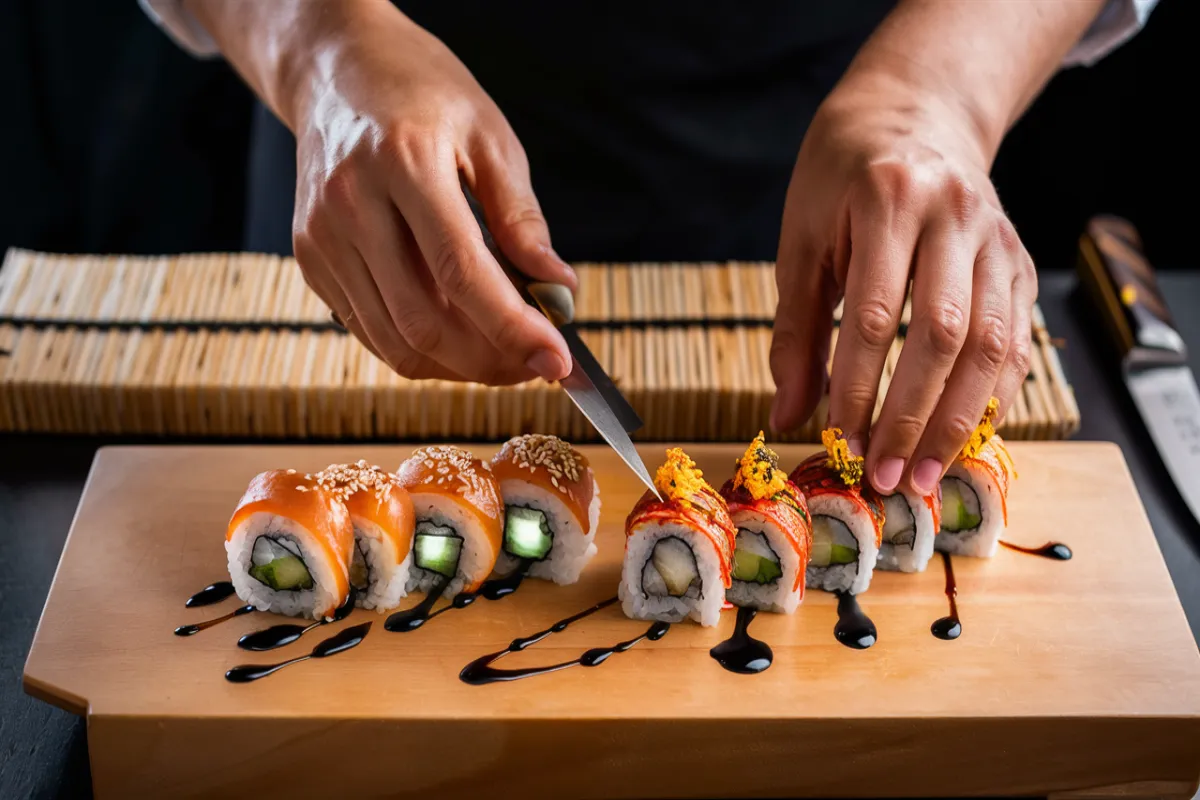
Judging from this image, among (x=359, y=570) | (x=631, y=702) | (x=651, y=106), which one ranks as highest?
(x=651, y=106)

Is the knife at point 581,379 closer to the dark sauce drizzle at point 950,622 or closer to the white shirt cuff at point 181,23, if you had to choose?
the dark sauce drizzle at point 950,622

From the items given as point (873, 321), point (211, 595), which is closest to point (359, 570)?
point (211, 595)

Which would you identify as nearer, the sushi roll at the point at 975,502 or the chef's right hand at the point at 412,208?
the chef's right hand at the point at 412,208

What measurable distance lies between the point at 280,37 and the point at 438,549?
886 millimetres

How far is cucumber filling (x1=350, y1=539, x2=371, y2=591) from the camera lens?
188 centimetres

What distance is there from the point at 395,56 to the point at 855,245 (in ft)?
2.48

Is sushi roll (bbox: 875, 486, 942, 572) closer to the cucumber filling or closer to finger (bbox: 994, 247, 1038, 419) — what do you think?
finger (bbox: 994, 247, 1038, 419)

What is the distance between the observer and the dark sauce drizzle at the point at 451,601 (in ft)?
6.06

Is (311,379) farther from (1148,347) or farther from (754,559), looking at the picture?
(1148,347)

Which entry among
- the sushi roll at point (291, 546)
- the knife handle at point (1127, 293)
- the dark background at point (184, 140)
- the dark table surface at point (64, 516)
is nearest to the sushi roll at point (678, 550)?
the sushi roll at point (291, 546)

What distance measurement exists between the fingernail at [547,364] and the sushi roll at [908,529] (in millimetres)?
619

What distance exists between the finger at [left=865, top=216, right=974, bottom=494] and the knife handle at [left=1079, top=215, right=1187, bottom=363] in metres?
0.98

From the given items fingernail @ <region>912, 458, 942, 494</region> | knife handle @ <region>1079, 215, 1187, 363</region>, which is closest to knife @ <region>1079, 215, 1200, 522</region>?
knife handle @ <region>1079, 215, 1187, 363</region>

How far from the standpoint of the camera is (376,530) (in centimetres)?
185
